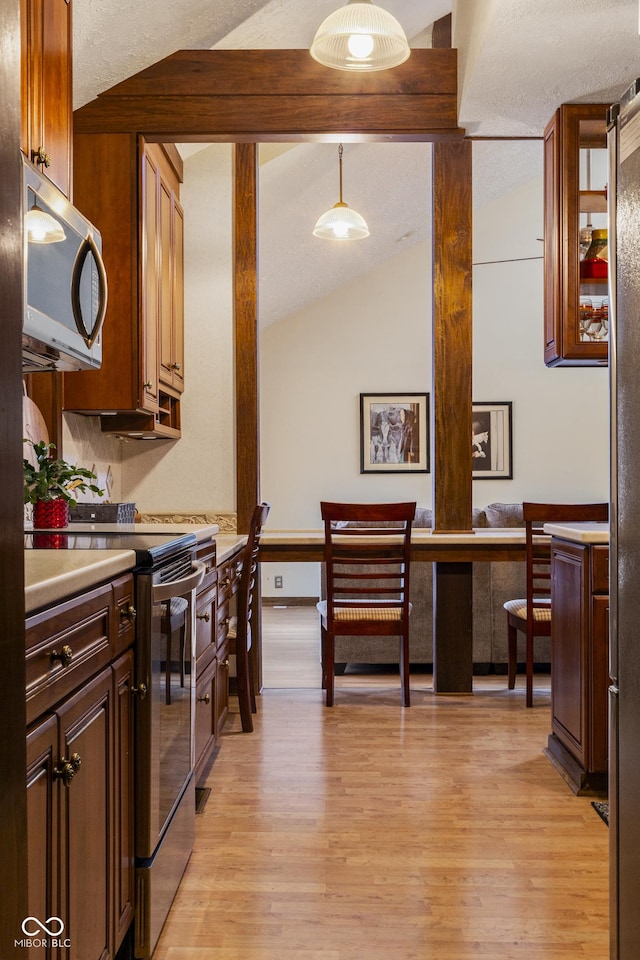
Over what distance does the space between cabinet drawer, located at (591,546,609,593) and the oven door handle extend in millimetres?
1336

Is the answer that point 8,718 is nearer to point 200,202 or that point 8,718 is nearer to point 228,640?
point 228,640

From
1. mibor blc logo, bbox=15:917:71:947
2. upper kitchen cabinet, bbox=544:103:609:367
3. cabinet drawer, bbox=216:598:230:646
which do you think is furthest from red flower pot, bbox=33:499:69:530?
upper kitchen cabinet, bbox=544:103:609:367

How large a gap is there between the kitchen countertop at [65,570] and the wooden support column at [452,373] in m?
2.66

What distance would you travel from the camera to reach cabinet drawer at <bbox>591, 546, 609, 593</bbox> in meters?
2.73

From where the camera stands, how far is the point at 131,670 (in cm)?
171

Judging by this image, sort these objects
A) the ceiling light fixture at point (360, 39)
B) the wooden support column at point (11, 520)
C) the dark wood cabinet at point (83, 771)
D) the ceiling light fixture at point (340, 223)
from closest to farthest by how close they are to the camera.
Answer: the wooden support column at point (11, 520)
the dark wood cabinet at point (83, 771)
the ceiling light fixture at point (360, 39)
the ceiling light fixture at point (340, 223)

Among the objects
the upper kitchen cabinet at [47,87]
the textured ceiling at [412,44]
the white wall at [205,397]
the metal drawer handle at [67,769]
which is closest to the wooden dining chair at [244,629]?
the white wall at [205,397]

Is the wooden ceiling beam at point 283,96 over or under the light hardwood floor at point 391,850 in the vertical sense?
over

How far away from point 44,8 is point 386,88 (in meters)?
1.82

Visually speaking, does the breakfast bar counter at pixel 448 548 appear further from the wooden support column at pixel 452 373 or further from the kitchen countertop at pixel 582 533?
the kitchen countertop at pixel 582 533

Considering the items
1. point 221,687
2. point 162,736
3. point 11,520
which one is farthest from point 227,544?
point 11,520

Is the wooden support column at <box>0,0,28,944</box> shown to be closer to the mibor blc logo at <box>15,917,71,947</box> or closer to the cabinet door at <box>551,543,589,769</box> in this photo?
the mibor blc logo at <box>15,917,71,947</box>

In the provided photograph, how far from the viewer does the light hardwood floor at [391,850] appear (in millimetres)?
1863

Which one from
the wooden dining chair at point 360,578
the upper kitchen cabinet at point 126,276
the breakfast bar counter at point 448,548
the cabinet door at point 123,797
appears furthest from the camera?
the breakfast bar counter at point 448,548
